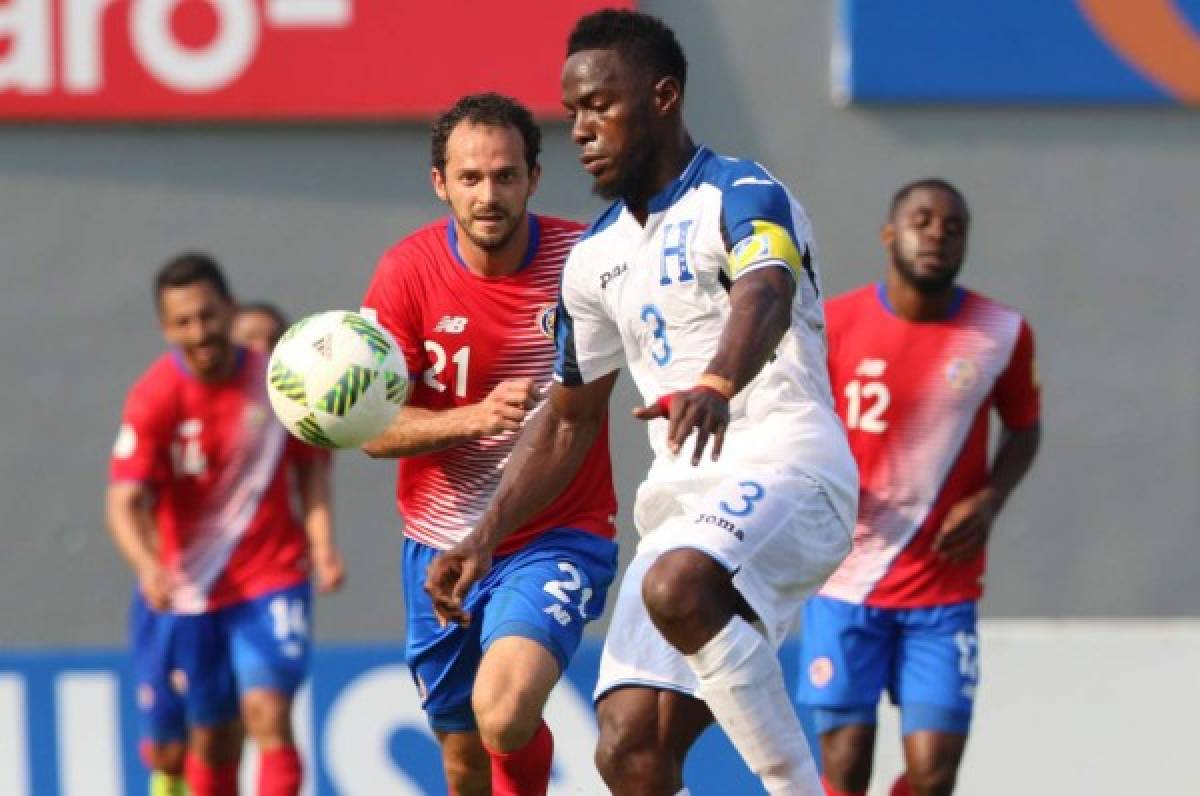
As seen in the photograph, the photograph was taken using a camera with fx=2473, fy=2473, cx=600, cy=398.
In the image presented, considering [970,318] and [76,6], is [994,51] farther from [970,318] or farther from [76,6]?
[76,6]

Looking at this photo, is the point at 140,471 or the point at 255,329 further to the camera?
the point at 255,329

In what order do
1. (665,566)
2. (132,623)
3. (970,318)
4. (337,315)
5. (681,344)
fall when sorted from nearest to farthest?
(665,566) < (681,344) < (337,315) < (970,318) < (132,623)

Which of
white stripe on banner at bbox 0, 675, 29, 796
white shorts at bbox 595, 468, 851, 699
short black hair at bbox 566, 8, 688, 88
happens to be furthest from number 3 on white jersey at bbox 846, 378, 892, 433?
white stripe on banner at bbox 0, 675, 29, 796

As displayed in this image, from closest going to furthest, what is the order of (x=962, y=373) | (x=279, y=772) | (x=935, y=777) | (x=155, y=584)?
(x=935, y=777) → (x=962, y=373) → (x=279, y=772) → (x=155, y=584)

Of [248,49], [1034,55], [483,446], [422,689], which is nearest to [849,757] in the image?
[422,689]

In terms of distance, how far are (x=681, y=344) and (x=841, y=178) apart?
613cm

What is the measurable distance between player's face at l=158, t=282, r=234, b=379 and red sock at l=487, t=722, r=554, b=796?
9.81ft

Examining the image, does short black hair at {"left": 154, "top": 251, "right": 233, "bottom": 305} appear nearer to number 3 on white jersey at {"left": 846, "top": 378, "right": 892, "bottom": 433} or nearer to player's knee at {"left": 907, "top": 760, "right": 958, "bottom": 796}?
number 3 on white jersey at {"left": 846, "top": 378, "right": 892, "bottom": 433}

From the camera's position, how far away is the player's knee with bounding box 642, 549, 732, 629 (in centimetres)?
565

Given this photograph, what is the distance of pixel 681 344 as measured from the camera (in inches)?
239

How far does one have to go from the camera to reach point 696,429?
5633 mm

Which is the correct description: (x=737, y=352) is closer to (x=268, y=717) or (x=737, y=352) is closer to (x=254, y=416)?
→ (x=268, y=717)

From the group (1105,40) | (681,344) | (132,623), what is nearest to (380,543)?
(132,623)

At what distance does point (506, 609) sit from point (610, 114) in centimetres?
156
